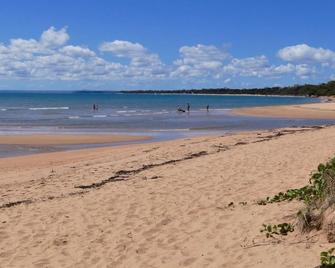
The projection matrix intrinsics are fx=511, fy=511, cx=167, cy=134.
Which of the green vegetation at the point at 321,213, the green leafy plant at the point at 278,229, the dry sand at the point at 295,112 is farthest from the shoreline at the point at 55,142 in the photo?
the dry sand at the point at 295,112

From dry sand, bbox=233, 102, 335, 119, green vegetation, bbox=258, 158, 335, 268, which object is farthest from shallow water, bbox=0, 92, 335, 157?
green vegetation, bbox=258, 158, 335, 268

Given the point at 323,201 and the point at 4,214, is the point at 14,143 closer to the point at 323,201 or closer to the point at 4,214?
the point at 4,214

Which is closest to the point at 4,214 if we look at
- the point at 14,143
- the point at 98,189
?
the point at 98,189

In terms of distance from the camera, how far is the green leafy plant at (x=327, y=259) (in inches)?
209

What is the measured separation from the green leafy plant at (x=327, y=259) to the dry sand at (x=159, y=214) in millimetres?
180

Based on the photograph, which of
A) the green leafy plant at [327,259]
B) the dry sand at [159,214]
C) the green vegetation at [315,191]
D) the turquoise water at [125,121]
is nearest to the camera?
the green leafy plant at [327,259]

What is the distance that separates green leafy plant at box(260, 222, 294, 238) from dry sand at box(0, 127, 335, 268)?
132 mm

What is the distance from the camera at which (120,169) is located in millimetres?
14961

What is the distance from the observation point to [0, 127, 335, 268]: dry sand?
669 cm

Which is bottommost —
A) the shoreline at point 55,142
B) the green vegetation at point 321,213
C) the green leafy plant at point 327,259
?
the shoreline at point 55,142

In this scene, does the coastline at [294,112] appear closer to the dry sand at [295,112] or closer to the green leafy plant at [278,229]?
the dry sand at [295,112]

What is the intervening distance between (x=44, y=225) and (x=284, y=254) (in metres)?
4.40

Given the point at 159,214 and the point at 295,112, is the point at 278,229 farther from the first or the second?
the point at 295,112

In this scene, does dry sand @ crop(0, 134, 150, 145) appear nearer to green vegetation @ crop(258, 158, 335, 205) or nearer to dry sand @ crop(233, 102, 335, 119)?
green vegetation @ crop(258, 158, 335, 205)
